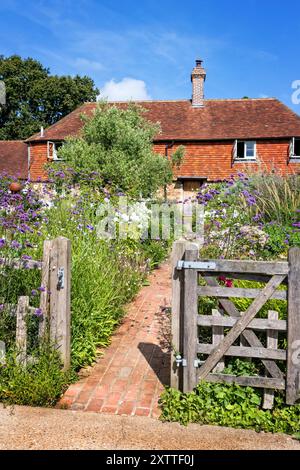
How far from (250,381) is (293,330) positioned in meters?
0.56

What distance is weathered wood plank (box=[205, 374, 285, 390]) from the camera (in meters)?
3.37

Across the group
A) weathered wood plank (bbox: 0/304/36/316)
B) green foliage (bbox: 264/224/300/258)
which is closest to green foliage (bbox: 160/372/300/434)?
weathered wood plank (bbox: 0/304/36/316)

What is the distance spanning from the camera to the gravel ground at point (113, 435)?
9.99 ft

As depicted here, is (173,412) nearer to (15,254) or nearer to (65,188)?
(15,254)

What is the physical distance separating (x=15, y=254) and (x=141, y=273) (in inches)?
134

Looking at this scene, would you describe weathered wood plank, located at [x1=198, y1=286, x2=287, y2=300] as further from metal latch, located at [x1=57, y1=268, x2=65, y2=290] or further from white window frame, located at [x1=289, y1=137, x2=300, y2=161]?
white window frame, located at [x1=289, y1=137, x2=300, y2=161]

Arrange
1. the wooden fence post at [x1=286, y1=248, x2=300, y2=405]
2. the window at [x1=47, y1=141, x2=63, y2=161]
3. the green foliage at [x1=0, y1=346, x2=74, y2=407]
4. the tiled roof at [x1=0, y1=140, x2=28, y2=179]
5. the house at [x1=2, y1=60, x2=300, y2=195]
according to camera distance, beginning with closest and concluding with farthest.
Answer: the wooden fence post at [x1=286, y1=248, x2=300, y2=405] < the green foliage at [x1=0, y1=346, x2=74, y2=407] < the house at [x1=2, y1=60, x2=300, y2=195] < the window at [x1=47, y1=141, x2=63, y2=161] < the tiled roof at [x1=0, y1=140, x2=28, y2=179]

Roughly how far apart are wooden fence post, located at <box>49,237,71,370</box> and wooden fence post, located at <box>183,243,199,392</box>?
1155mm

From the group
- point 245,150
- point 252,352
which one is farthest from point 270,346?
point 245,150

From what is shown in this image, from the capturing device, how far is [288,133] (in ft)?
76.1

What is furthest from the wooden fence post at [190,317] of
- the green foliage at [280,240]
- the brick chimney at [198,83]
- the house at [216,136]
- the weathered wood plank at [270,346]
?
the brick chimney at [198,83]

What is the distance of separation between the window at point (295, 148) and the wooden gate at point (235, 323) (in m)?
21.6
